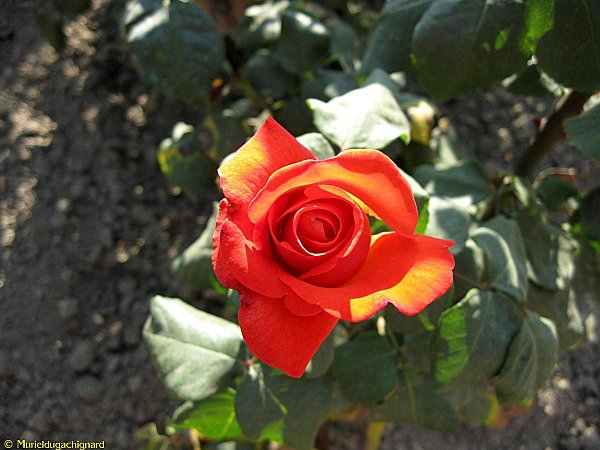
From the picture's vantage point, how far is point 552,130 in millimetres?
1265

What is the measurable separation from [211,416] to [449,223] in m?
0.59

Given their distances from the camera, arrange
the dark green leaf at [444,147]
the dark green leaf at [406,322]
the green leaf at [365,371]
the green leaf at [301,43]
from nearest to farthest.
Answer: the dark green leaf at [406,322], the green leaf at [365,371], the green leaf at [301,43], the dark green leaf at [444,147]

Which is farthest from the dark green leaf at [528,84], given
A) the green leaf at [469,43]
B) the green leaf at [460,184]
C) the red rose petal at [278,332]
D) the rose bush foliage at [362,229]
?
the red rose petal at [278,332]

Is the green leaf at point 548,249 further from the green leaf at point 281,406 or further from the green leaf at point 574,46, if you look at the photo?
the green leaf at point 281,406

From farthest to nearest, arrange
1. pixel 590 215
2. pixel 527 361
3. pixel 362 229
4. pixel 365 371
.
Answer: pixel 590 215
pixel 365 371
pixel 527 361
pixel 362 229

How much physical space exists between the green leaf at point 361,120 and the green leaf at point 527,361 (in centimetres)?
40

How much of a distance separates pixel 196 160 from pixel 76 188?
395mm

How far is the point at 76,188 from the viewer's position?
1.65 m

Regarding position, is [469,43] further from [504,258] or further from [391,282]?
[391,282]

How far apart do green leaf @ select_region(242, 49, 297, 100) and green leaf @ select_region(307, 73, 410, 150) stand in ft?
1.85

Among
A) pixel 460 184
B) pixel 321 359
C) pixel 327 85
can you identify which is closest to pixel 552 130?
pixel 460 184

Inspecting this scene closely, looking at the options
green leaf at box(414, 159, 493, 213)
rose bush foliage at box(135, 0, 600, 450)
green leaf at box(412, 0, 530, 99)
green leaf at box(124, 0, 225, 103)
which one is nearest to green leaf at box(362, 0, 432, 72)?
rose bush foliage at box(135, 0, 600, 450)

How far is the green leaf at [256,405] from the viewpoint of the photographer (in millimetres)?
1013

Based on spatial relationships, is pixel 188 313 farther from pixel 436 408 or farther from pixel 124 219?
pixel 124 219
